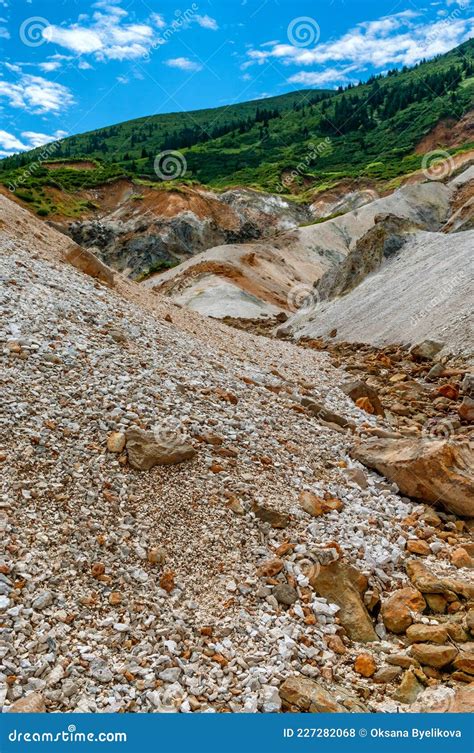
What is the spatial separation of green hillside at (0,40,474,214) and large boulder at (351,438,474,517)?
73.2 m

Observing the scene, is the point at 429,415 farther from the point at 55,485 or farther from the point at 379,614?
the point at 55,485

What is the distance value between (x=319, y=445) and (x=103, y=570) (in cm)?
546

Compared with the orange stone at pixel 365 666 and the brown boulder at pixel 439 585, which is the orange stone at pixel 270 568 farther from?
the brown boulder at pixel 439 585

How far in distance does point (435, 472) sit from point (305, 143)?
14510cm

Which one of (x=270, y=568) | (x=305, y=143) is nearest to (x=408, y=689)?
(x=270, y=568)

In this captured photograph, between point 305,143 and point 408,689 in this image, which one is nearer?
point 408,689

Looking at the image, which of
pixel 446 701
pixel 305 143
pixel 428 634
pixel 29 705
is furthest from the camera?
pixel 305 143

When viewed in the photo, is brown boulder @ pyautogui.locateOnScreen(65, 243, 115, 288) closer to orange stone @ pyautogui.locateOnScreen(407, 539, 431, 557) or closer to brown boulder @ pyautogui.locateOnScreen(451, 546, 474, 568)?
orange stone @ pyautogui.locateOnScreen(407, 539, 431, 557)

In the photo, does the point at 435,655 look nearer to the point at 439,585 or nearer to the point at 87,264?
the point at 439,585

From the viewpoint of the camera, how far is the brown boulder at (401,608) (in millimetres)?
6004

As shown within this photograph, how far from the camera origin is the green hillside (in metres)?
99.7

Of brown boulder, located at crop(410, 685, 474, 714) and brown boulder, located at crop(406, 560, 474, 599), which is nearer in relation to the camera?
brown boulder, located at crop(410, 685, 474, 714)

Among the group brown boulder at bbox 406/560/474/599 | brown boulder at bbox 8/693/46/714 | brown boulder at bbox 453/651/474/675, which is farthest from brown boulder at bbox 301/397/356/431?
brown boulder at bbox 8/693/46/714

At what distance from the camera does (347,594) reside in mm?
6219
